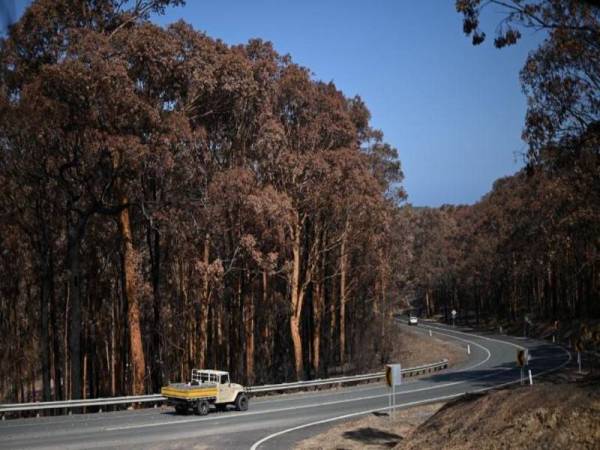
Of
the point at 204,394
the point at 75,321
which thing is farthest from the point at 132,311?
the point at 204,394

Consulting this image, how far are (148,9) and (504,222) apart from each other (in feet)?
179

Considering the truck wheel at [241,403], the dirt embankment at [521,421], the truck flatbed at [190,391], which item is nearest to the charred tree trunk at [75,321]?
the truck flatbed at [190,391]

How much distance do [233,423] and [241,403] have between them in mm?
3321

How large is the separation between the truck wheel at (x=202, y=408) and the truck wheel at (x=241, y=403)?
1575mm

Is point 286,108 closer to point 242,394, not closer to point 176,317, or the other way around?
point 176,317

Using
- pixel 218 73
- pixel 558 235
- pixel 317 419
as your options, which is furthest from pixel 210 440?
pixel 558 235

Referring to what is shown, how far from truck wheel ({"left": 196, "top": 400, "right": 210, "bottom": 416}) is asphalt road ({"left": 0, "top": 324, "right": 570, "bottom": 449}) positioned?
33 centimetres

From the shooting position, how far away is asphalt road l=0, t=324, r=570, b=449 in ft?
58.3

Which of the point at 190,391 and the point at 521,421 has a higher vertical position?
the point at 521,421

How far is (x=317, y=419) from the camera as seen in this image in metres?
23.0

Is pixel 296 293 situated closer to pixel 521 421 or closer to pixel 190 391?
pixel 190 391

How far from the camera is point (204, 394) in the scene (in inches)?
922

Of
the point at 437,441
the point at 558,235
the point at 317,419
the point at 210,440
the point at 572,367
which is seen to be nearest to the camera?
the point at 437,441

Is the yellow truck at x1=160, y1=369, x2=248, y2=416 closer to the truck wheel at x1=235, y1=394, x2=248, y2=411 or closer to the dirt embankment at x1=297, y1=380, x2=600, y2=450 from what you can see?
the truck wheel at x1=235, y1=394, x2=248, y2=411
